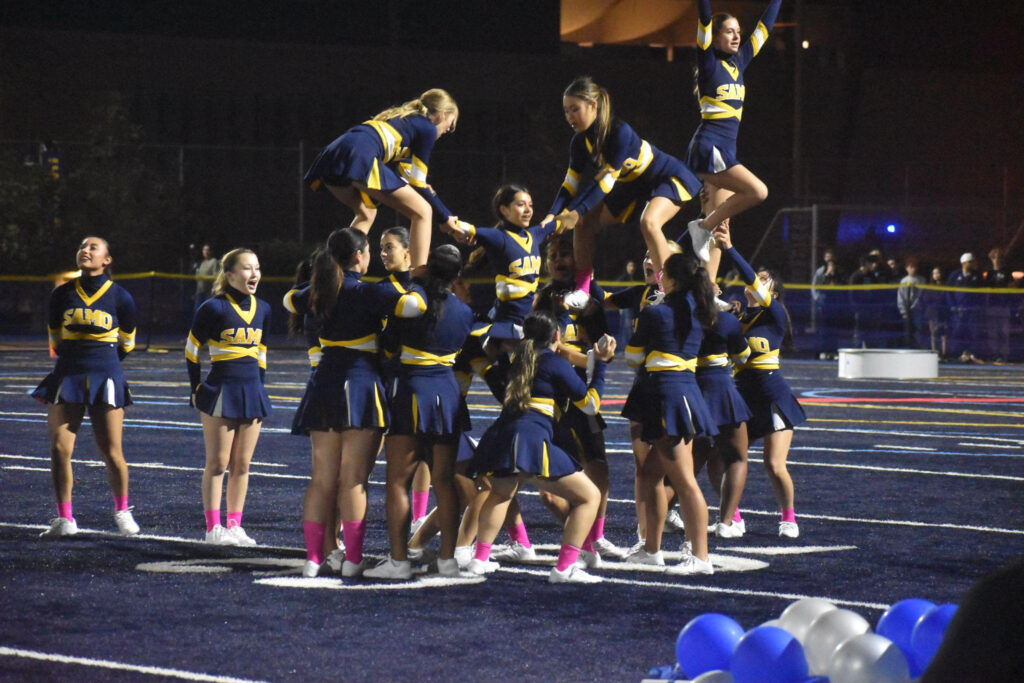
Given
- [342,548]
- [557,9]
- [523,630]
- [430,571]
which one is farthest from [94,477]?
[557,9]

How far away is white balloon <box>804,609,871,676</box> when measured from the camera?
13.4 ft

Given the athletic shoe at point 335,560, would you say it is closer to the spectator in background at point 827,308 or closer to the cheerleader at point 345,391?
the cheerleader at point 345,391

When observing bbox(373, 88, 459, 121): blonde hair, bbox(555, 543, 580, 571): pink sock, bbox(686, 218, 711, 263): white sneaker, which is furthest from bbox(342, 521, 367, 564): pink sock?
bbox(686, 218, 711, 263): white sneaker

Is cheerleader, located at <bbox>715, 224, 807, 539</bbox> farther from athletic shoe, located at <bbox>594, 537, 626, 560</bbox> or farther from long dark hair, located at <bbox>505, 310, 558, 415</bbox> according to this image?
long dark hair, located at <bbox>505, 310, 558, 415</bbox>

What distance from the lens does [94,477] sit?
11156 mm

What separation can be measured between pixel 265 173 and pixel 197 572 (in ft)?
82.6

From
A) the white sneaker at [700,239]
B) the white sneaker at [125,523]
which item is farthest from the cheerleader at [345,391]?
the white sneaker at [700,239]

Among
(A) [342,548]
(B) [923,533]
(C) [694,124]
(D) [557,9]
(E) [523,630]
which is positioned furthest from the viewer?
(D) [557,9]

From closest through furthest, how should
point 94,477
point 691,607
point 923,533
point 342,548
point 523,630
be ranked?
point 523,630, point 691,607, point 342,548, point 923,533, point 94,477

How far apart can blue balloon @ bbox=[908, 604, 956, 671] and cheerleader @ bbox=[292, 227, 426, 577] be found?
340 centimetres

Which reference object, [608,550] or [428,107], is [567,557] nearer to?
[608,550]

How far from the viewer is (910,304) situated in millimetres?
24234

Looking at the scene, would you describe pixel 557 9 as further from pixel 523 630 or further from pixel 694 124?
pixel 523 630

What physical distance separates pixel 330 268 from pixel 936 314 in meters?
19.0
